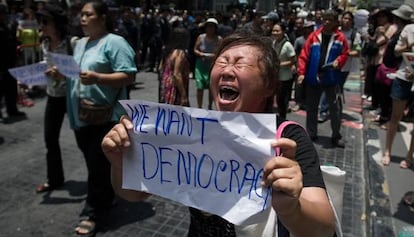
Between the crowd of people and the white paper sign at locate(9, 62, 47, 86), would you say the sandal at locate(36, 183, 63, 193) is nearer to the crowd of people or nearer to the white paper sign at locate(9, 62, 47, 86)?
the crowd of people

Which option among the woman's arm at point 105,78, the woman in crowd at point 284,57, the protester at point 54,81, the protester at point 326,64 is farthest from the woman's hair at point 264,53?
the woman in crowd at point 284,57

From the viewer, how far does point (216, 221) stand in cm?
162

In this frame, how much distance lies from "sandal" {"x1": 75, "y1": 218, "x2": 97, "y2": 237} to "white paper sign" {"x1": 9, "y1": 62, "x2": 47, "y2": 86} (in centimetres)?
139

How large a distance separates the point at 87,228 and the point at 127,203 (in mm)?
660

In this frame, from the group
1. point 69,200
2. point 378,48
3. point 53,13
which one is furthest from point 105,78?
point 378,48

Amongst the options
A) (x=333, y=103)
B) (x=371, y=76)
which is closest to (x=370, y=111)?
(x=371, y=76)

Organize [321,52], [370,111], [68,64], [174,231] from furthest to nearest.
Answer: [370,111], [321,52], [174,231], [68,64]

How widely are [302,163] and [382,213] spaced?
2942 millimetres

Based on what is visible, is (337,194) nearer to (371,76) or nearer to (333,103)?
(333,103)

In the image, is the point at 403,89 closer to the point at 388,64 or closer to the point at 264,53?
the point at 388,64

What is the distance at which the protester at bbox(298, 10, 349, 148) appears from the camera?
5852 mm

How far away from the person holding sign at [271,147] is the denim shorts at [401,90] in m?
3.73

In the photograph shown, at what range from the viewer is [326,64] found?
233 inches

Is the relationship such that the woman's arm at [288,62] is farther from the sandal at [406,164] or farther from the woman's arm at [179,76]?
the woman's arm at [179,76]
